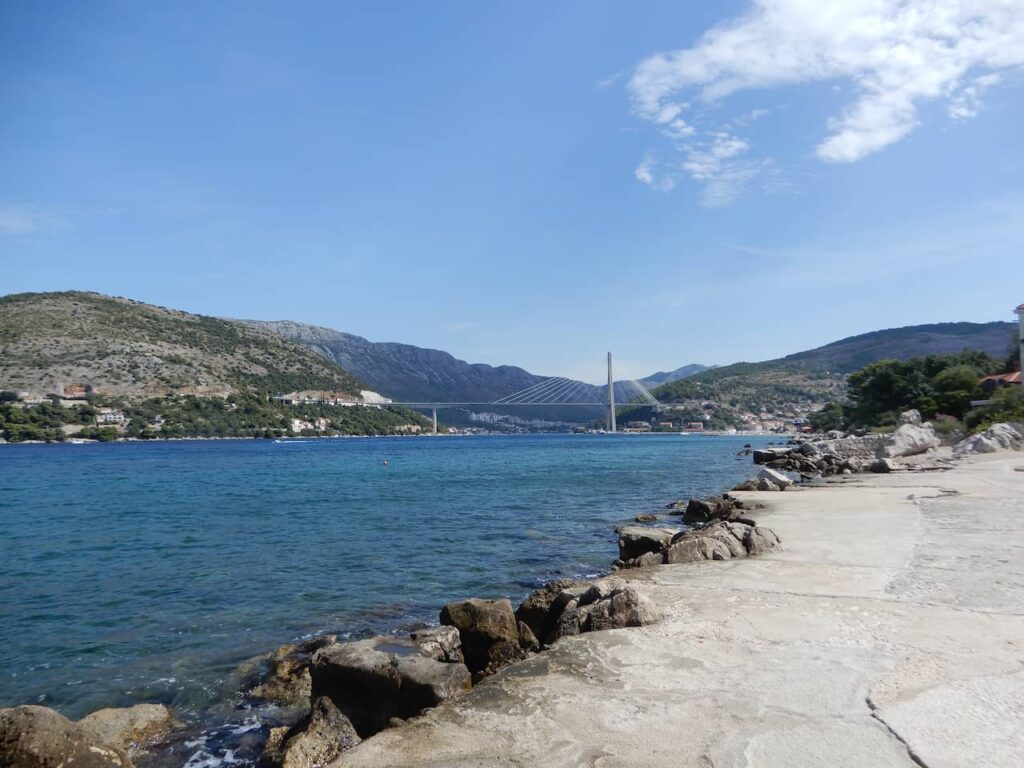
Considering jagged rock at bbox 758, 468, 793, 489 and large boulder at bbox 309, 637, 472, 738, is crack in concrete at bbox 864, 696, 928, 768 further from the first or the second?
jagged rock at bbox 758, 468, 793, 489

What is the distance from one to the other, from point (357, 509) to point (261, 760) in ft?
53.5

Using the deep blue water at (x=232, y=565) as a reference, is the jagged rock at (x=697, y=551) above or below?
above

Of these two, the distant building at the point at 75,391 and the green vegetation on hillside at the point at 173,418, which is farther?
the distant building at the point at 75,391

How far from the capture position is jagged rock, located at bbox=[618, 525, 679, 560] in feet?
34.4

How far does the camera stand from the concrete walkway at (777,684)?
3574 millimetres

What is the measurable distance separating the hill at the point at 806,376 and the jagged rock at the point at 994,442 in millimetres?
101711

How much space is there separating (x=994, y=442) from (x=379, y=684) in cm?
2890

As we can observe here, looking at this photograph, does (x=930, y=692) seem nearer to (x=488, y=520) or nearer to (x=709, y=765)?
(x=709, y=765)

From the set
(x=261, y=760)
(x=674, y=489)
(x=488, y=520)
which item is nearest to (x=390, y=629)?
(x=261, y=760)

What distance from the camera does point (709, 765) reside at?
11.1 ft

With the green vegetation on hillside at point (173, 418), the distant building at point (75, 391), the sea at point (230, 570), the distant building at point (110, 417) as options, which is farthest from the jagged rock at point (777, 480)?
the distant building at point (75, 391)

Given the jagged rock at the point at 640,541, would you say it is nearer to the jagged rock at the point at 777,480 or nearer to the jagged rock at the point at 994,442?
the jagged rock at the point at 777,480

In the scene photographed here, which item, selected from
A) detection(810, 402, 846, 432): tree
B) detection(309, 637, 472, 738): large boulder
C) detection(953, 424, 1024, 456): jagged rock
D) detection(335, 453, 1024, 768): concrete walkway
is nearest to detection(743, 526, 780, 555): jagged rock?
detection(335, 453, 1024, 768): concrete walkway

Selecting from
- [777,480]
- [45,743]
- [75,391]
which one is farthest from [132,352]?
[45,743]
